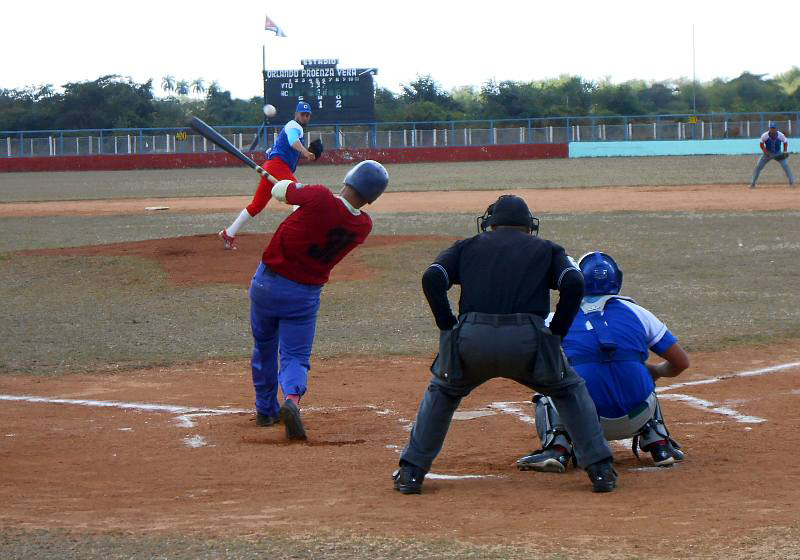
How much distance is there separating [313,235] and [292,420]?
122cm

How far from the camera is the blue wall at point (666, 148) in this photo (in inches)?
2281

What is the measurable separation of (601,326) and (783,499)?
1.35m

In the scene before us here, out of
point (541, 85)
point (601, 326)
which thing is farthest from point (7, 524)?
point (541, 85)

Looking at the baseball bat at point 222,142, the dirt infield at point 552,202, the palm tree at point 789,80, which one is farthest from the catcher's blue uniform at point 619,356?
the palm tree at point 789,80

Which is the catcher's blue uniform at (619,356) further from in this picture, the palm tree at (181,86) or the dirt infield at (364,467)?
the palm tree at (181,86)

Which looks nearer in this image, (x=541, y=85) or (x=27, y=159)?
(x=27, y=159)

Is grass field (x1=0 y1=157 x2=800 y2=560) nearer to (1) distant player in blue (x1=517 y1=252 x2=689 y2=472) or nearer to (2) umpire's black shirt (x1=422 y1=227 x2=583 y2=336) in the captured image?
(1) distant player in blue (x1=517 y1=252 x2=689 y2=472)

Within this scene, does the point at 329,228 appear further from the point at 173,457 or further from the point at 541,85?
the point at 541,85

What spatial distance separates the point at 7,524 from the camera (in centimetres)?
512

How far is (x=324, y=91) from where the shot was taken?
4959 cm

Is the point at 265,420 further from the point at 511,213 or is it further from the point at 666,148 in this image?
the point at 666,148

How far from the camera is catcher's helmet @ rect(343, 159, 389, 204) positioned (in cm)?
688

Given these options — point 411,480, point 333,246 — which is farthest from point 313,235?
point 411,480

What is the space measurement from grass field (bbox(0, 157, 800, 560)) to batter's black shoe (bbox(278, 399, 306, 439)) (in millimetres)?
404
